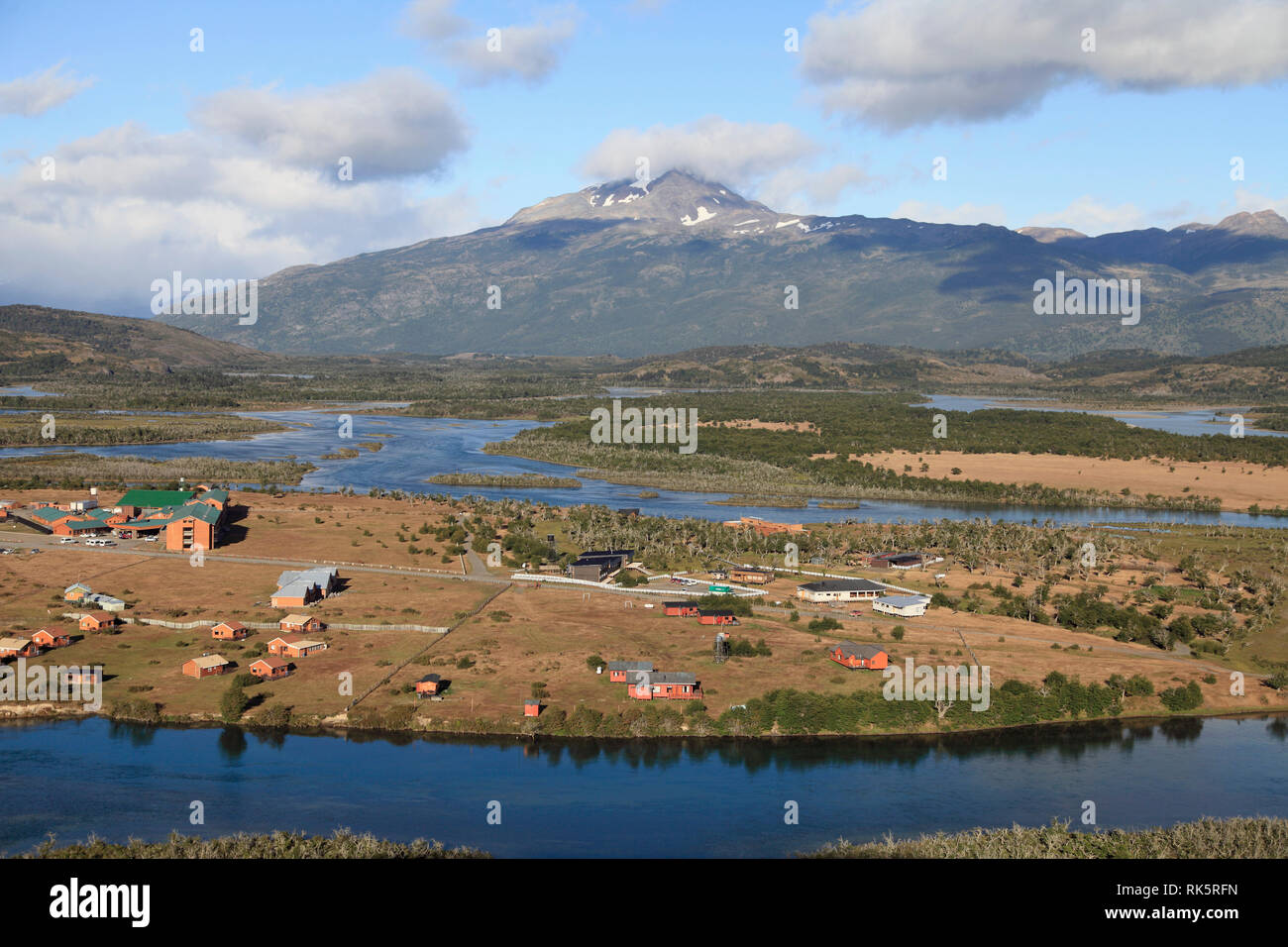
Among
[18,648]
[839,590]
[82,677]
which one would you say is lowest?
[82,677]

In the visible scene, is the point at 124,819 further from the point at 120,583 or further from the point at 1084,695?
the point at 1084,695

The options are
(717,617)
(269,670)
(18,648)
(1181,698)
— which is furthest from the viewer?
(717,617)

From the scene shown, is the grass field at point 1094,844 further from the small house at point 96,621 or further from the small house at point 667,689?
the small house at point 96,621

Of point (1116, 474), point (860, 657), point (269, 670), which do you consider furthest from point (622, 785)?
point (1116, 474)

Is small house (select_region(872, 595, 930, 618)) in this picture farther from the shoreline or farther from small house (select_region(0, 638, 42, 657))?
small house (select_region(0, 638, 42, 657))

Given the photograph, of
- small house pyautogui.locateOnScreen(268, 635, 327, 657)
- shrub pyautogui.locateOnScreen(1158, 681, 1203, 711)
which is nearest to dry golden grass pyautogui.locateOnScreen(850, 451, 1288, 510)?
shrub pyautogui.locateOnScreen(1158, 681, 1203, 711)

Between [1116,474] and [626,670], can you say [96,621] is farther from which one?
[1116,474]
